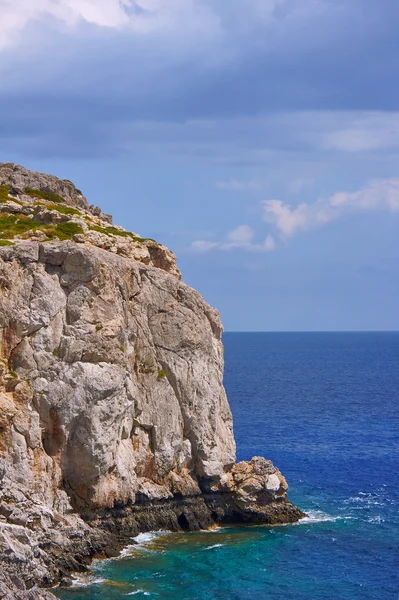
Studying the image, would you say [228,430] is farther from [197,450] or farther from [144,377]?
[144,377]

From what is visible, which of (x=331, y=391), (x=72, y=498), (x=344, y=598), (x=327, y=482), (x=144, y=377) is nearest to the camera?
(x=344, y=598)

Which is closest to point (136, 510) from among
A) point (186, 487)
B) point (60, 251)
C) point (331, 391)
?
point (186, 487)

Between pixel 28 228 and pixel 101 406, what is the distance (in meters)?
18.3

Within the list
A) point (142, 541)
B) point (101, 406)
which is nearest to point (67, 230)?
point (101, 406)

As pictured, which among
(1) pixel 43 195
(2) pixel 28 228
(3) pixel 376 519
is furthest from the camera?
(1) pixel 43 195

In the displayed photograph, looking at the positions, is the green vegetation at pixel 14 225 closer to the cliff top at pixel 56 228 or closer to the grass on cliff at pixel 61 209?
the cliff top at pixel 56 228

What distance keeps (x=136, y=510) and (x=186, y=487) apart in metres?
4.98

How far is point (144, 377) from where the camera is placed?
66188 mm

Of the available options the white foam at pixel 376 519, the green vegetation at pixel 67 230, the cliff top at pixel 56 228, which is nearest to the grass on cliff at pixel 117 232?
the cliff top at pixel 56 228

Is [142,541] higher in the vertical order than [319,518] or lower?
lower

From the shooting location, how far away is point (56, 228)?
69.3 m

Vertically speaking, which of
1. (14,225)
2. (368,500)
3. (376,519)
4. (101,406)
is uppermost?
(14,225)

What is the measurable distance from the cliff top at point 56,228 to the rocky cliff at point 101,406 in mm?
187

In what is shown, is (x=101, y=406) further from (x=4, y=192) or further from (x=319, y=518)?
(x=4, y=192)
